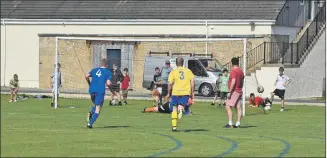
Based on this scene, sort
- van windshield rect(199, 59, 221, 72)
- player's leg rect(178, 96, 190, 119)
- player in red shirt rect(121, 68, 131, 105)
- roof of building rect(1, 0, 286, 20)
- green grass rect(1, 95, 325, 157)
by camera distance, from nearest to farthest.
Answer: green grass rect(1, 95, 325, 157) → player's leg rect(178, 96, 190, 119) → player in red shirt rect(121, 68, 131, 105) → van windshield rect(199, 59, 221, 72) → roof of building rect(1, 0, 286, 20)

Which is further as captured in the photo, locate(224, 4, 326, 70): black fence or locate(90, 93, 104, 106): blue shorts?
locate(224, 4, 326, 70): black fence

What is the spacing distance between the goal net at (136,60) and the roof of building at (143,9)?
2532 mm

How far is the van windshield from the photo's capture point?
46812mm

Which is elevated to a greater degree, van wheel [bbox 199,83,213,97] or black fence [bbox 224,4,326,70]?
black fence [bbox 224,4,326,70]

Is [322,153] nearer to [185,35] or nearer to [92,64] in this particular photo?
[92,64]

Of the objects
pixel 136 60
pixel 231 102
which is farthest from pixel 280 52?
pixel 231 102

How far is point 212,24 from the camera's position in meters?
51.9

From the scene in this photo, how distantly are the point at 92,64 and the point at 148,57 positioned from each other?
9.31 ft

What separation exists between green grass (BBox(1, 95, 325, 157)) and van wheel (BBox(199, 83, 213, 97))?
1206 cm

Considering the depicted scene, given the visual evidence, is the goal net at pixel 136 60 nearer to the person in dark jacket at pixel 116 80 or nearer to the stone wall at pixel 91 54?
the stone wall at pixel 91 54

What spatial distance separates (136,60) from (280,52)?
767 centimetres

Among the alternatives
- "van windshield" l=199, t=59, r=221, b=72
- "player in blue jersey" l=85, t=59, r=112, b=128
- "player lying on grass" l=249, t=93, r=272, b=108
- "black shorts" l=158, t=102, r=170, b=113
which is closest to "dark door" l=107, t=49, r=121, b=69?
"van windshield" l=199, t=59, r=221, b=72

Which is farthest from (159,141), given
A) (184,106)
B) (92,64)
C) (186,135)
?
(92,64)

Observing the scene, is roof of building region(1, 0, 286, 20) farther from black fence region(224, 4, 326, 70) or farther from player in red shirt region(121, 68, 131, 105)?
player in red shirt region(121, 68, 131, 105)
